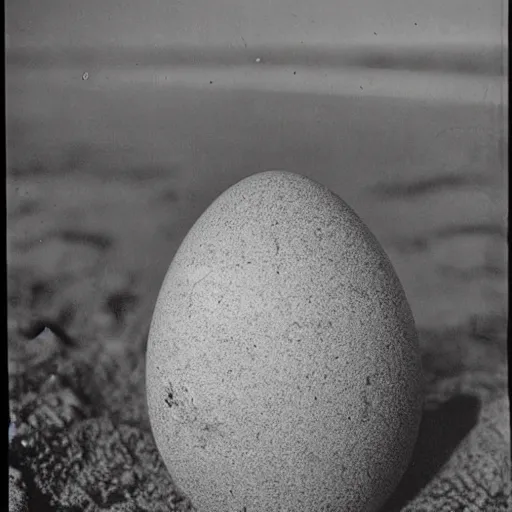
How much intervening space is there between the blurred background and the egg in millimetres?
902

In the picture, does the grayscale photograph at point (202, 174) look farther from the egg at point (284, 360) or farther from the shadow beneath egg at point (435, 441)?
the egg at point (284, 360)

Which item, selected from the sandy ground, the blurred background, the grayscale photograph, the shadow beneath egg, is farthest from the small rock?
the shadow beneath egg

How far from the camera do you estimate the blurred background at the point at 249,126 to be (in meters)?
3.34

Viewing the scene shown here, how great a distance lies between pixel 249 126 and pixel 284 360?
4.42ft

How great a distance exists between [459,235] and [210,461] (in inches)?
58.3

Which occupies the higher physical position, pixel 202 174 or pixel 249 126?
pixel 249 126

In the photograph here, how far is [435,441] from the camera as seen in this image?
9.90 ft

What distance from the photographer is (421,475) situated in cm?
286

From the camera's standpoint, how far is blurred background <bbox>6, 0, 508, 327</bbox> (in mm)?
3338

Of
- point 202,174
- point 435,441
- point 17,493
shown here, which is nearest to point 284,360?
point 435,441

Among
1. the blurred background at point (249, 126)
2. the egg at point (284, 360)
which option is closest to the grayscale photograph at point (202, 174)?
the blurred background at point (249, 126)

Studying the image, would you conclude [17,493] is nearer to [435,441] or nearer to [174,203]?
[174,203]

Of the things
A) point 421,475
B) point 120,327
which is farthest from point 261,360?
point 120,327

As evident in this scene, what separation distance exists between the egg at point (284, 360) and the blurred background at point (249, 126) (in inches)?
35.5
